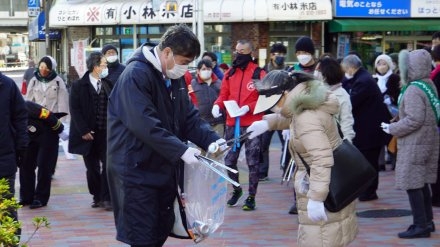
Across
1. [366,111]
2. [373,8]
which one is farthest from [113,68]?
[373,8]

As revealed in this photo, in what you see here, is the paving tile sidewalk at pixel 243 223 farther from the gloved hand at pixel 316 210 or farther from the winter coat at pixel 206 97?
the gloved hand at pixel 316 210

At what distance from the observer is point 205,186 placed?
17.2ft

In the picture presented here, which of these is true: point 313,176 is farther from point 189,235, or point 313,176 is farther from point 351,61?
point 351,61

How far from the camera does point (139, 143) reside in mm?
4898

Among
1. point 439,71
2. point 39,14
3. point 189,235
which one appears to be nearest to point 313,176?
point 189,235

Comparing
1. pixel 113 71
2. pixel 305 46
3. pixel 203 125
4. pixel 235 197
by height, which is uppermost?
pixel 305 46

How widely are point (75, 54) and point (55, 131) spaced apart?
19.8 m

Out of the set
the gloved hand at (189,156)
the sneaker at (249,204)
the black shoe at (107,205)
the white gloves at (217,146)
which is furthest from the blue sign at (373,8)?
the gloved hand at (189,156)

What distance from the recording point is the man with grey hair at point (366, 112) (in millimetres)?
9672

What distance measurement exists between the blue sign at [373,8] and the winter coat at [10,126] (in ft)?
69.4

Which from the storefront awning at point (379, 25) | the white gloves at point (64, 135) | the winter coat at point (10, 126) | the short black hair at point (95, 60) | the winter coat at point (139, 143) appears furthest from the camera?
the storefront awning at point (379, 25)

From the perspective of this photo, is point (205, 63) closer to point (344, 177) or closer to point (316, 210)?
point (344, 177)

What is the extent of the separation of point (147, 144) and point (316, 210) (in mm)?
1138

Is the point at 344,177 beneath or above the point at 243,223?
above
